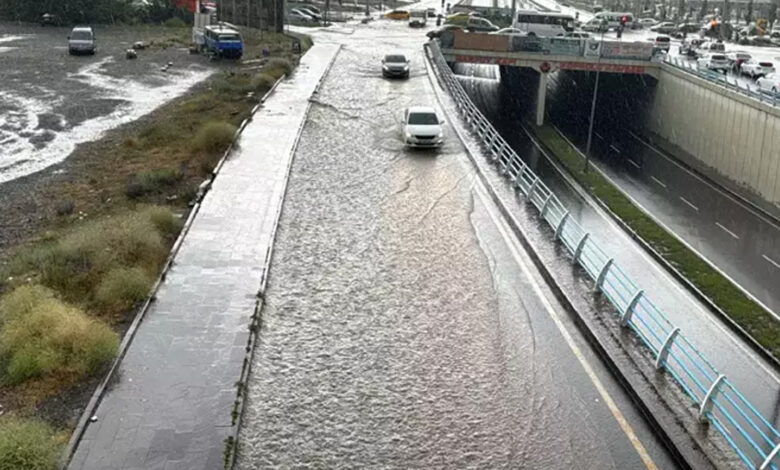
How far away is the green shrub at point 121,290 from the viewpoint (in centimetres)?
1504

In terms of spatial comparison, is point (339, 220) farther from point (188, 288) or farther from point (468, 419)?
point (468, 419)

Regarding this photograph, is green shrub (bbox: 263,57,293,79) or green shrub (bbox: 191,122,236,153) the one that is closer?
green shrub (bbox: 191,122,236,153)

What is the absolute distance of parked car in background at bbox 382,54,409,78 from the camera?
156 feet

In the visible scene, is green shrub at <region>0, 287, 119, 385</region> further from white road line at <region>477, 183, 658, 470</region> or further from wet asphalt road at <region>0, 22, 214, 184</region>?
wet asphalt road at <region>0, 22, 214, 184</region>

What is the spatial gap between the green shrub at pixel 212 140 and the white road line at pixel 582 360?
12.3m

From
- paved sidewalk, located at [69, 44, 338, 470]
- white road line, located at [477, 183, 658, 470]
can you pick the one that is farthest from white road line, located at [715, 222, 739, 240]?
paved sidewalk, located at [69, 44, 338, 470]

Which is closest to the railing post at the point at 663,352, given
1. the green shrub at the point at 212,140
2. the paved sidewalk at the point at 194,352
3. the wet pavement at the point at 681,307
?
the wet pavement at the point at 681,307

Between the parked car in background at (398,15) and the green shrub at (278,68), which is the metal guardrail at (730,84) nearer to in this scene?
the green shrub at (278,68)

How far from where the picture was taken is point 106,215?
884 inches

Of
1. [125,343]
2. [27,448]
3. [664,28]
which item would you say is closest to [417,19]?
[664,28]

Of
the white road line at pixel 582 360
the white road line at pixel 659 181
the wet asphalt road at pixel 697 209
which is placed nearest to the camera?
the white road line at pixel 582 360

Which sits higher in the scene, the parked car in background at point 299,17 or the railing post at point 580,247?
the parked car in background at point 299,17

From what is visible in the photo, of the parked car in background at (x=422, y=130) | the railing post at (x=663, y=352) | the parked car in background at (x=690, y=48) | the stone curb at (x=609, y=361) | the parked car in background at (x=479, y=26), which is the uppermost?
the parked car in background at (x=479, y=26)

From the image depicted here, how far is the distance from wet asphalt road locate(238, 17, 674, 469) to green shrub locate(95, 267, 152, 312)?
2455 millimetres
